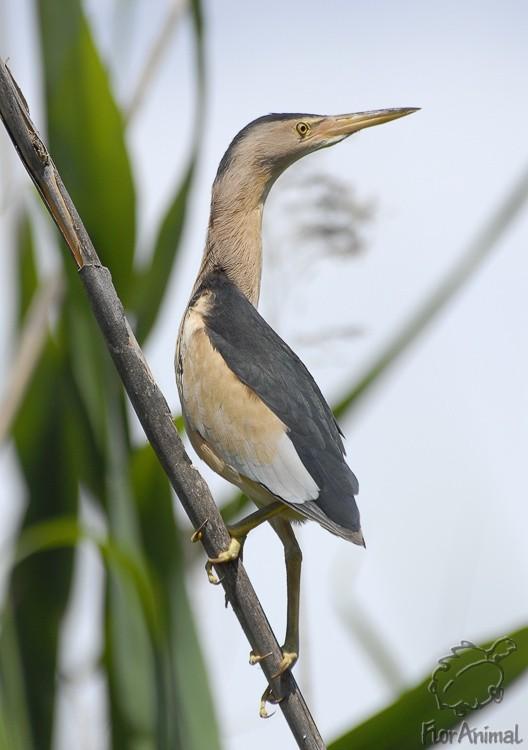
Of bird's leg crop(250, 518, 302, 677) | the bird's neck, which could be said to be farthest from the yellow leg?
the bird's neck

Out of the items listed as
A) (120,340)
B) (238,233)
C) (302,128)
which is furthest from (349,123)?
(120,340)

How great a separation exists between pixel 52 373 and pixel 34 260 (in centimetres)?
26

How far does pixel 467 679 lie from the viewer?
1.61m

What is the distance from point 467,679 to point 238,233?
77 centimetres

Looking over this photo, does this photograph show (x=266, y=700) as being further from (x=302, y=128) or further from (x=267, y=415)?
(x=302, y=128)

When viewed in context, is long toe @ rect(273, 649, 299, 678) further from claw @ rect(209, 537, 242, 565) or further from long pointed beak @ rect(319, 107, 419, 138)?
long pointed beak @ rect(319, 107, 419, 138)

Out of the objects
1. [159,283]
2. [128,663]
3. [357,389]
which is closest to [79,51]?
[159,283]

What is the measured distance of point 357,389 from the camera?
2086 millimetres

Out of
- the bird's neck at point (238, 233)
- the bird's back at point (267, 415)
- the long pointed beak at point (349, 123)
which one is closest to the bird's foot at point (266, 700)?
the bird's back at point (267, 415)

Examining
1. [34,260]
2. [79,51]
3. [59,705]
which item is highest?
[79,51]

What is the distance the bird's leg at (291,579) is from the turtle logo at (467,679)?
192 mm

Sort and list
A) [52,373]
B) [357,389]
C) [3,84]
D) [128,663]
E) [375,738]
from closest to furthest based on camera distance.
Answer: [3,84] < [375,738] < [128,663] < [357,389] < [52,373]

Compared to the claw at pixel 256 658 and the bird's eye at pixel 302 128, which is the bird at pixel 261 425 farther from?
the bird's eye at pixel 302 128

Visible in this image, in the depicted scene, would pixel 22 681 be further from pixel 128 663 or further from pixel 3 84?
pixel 3 84
